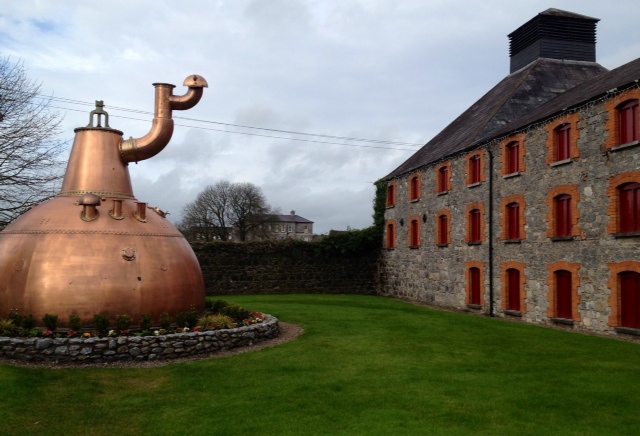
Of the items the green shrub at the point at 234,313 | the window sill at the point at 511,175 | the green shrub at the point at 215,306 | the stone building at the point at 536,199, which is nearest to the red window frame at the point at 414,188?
the stone building at the point at 536,199

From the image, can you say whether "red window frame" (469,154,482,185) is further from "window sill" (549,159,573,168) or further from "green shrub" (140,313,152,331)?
"green shrub" (140,313,152,331)

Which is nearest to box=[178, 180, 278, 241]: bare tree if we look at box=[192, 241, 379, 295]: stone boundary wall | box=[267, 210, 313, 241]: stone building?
box=[192, 241, 379, 295]: stone boundary wall

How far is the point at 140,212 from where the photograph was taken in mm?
13484

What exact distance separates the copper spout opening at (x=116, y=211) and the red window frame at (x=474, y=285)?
15384 mm

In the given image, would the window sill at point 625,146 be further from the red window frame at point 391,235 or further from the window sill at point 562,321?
the red window frame at point 391,235

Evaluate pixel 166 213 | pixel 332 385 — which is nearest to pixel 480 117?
pixel 166 213

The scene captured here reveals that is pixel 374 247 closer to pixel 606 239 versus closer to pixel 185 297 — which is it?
pixel 606 239

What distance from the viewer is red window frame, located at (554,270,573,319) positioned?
1817 centimetres

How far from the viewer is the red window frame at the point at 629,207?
15.8m

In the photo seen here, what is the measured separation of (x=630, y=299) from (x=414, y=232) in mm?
14750

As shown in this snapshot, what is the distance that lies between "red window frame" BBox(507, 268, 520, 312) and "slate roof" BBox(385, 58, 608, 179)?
19.2ft

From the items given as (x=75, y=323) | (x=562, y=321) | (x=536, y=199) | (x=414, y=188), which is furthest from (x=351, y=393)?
(x=414, y=188)

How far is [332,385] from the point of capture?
993cm

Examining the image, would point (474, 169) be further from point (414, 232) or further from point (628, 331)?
point (628, 331)
